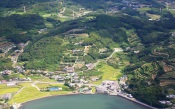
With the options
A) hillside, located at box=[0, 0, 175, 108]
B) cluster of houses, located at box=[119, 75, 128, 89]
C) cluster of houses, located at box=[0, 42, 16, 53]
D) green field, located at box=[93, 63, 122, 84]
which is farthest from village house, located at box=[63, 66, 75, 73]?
cluster of houses, located at box=[0, 42, 16, 53]

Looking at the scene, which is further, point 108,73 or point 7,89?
point 108,73

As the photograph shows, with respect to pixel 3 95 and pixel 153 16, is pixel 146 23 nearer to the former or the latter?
pixel 153 16

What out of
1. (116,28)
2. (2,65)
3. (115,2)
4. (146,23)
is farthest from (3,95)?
(115,2)

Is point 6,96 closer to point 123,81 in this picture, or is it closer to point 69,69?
point 69,69

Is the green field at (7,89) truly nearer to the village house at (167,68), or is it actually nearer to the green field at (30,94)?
the green field at (30,94)

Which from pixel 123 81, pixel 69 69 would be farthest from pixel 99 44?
pixel 123 81

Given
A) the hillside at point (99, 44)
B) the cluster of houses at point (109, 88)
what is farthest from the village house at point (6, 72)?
the cluster of houses at point (109, 88)
